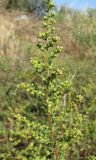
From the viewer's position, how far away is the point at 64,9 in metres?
18.7

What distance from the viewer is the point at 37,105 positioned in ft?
25.1

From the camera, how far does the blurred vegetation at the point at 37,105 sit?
21.7ft

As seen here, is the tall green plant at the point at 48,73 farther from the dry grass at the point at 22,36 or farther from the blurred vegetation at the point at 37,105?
the dry grass at the point at 22,36

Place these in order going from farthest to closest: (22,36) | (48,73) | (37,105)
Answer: (22,36) → (37,105) → (48,73)

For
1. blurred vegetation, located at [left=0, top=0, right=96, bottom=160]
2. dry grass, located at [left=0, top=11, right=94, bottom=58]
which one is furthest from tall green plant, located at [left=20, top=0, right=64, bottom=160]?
dry grass, located at [left=0, top=11, right=94, bottom=58]

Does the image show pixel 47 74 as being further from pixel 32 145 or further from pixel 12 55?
pixel 12 55

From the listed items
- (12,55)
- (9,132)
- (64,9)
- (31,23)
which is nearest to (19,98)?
(9,132)

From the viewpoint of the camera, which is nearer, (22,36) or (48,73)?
(48,73)

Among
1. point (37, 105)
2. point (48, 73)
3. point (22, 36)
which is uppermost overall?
point (22, 36)

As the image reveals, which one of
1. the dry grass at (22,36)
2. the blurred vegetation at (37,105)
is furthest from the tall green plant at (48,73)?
the dry grass at (22,36)

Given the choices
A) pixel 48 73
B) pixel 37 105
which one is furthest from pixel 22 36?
pixel 48 73

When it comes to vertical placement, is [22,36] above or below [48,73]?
above

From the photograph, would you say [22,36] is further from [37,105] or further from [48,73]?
[48,73]

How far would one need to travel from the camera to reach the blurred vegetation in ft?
21.7
